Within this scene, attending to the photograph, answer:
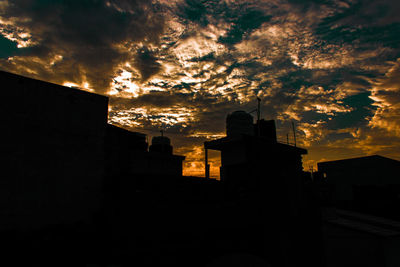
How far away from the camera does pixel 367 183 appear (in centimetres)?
2983

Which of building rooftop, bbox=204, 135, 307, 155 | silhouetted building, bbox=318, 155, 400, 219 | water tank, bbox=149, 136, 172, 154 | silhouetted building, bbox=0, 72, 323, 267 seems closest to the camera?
silhouetted building, bbox=0, 72, 323, 267

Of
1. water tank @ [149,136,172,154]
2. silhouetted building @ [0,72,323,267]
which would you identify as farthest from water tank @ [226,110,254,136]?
water tank @ [149,136,172,154]

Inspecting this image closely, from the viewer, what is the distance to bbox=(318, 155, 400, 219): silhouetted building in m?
26.9

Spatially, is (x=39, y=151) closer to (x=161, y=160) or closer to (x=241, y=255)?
(x=241, y=255)

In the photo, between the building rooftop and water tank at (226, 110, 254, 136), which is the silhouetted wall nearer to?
the building rooftop

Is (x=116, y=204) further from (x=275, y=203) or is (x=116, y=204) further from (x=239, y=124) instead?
(x=239, y=124)

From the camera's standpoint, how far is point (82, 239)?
38.4 ft

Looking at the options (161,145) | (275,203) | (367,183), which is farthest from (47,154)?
(367,183)

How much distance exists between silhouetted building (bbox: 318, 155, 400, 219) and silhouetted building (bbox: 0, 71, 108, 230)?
2926cm

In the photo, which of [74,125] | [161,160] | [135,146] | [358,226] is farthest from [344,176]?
[74,125]

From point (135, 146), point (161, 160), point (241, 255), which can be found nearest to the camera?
point (241, 255)

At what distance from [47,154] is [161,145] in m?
16.9

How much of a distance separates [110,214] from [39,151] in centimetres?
456

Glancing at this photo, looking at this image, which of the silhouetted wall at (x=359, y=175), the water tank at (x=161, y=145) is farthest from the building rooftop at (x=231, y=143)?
the silhouetted wall at (x=359, y=175)
